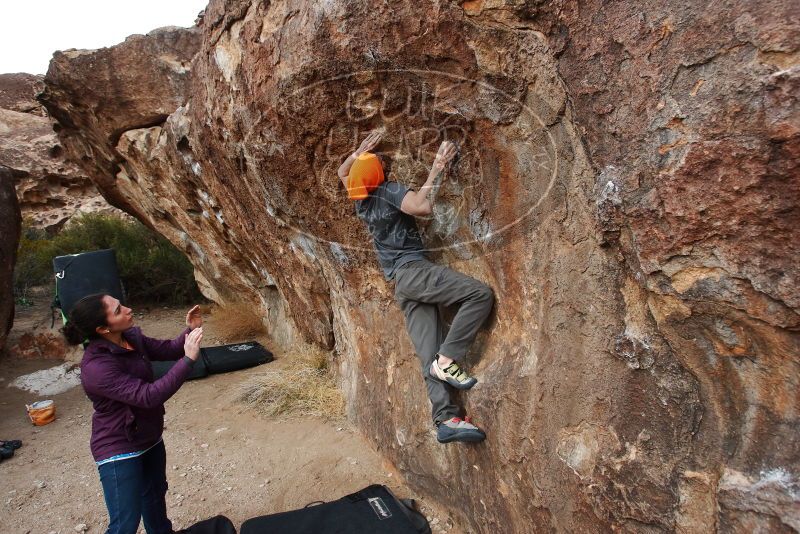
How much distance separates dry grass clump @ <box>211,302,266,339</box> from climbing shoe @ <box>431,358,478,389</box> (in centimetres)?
482

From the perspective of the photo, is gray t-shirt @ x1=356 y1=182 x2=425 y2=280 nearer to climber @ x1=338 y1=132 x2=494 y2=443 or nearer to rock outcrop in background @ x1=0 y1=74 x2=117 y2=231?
climber @ x1=338 y1=132 x2=494 y2=443

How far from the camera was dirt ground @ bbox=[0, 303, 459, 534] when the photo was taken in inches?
128

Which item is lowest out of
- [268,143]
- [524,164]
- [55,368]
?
[55,368]

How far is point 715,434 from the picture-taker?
161 cm

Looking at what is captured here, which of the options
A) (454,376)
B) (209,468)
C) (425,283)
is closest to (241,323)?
(209,468)

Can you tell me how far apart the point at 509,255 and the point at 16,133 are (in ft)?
36.1

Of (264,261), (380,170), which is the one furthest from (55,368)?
(380,170)

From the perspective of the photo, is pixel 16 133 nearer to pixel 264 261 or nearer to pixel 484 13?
pixel 264 261

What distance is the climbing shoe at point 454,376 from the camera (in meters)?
2.44

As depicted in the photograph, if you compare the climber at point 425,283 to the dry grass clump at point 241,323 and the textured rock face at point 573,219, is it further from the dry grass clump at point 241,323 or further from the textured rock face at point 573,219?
the dry grass clump at point 241,323

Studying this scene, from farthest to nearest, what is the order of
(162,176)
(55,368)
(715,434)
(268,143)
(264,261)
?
(55,368), (162,176), (264,261), (268,143), (715,434)

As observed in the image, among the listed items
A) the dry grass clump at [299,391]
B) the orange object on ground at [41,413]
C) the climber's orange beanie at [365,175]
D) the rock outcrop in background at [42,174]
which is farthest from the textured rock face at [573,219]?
the rock outcrop in background at [42,174]

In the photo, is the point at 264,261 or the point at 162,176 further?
the point at 162,176

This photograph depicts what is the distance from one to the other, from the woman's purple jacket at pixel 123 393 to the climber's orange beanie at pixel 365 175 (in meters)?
1.13
